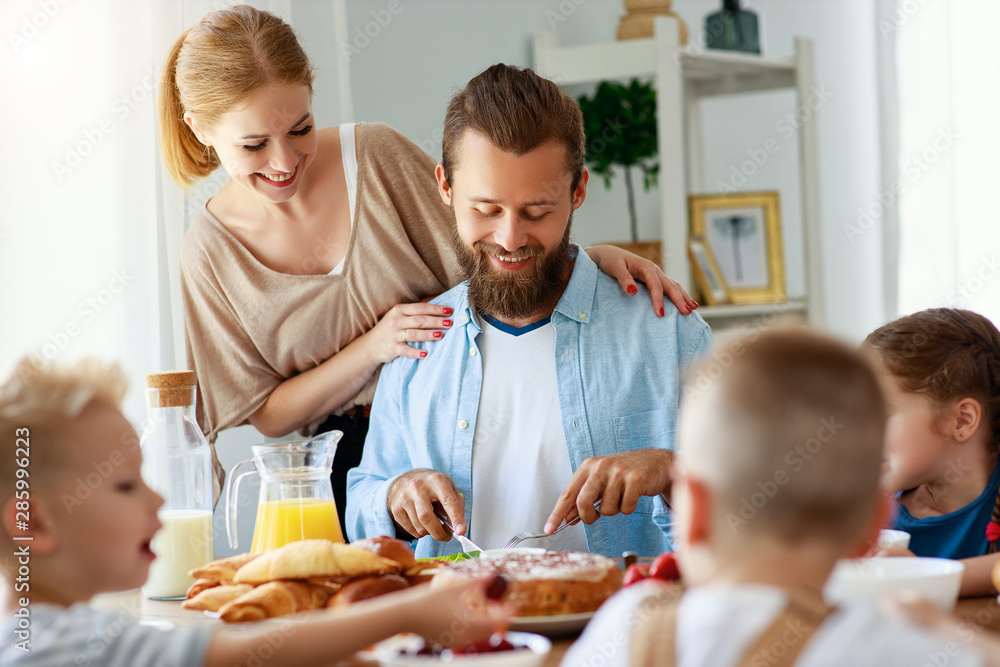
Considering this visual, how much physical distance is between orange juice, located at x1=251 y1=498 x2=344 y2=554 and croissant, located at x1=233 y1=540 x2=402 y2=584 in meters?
0.21

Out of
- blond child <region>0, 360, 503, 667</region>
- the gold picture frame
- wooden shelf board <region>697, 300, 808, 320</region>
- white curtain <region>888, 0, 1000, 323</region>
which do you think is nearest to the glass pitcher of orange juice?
blond child <region>0, 360, 503, 667</region>

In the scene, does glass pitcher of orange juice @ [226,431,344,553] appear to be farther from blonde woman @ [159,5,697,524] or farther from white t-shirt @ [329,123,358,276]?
white t-shirt @ [329,123,358,276]

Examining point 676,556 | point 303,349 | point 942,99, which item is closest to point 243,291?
point 303,349

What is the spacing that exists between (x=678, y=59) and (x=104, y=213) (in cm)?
186

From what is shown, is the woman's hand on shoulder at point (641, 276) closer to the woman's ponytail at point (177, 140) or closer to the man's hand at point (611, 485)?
the man's hand at point (611, 485)

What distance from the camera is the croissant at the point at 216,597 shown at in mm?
1118

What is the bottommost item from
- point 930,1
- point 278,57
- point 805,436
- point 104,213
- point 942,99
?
point 805,436

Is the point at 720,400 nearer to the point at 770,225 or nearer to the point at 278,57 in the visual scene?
the point at 278,57

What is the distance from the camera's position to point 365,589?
3.42 feet

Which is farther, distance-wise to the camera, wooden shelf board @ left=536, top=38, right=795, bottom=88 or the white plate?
wooden shelf board @ left=536, top=38, right=795, bottom=88

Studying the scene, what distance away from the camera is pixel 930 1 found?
11.6ft

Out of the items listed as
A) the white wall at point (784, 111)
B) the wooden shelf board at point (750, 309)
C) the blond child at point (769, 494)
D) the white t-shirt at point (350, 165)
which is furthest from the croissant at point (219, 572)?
the wooden shelf board at point (750, 309)

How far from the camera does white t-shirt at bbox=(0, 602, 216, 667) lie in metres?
0.76

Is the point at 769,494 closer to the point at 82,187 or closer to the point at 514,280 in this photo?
the point at 514,280
